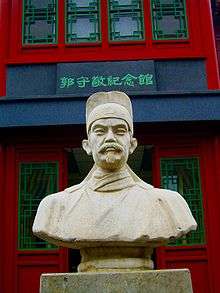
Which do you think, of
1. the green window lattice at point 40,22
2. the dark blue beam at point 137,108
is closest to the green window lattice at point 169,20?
the dark blue beam at point 137,108

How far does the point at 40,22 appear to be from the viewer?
914 centimetres

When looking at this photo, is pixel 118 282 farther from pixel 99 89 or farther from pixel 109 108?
pixel 99 89

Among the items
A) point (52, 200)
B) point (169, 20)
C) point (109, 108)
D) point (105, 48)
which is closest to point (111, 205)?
point (52, 200)

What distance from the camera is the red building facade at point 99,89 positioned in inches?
310

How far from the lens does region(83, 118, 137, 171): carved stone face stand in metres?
3.89

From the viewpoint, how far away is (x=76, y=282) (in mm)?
3609

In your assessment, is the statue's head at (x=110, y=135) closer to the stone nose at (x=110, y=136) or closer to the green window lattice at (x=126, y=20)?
the stone nose at (x=110, y=136)

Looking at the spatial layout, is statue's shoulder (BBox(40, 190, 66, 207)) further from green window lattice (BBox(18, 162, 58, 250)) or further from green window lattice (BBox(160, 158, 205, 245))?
green window lattice (BBox(160, 158, 205, 245))

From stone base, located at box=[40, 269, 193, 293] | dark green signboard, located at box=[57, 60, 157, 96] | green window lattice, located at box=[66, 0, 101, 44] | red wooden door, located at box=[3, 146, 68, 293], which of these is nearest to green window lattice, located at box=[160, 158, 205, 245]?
dark green signboard, located at box=[57, 60, 157, 96]

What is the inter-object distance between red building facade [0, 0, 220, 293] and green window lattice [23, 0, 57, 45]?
2cm

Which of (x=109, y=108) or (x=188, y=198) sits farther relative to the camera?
(x=188, y=198)

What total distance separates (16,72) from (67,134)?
1.47 meters

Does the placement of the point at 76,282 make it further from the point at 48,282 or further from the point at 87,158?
the point at 87,158

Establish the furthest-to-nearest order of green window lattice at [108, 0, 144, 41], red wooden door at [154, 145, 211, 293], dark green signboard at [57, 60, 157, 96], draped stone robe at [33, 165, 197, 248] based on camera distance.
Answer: green window lattice at [108, 0, 144, 41]
dark green signboard at [57, 60, 157, 96]
red wooden door at [154, 145, 211, 293]
draped stone robe at [33, 165, 197, 248]
